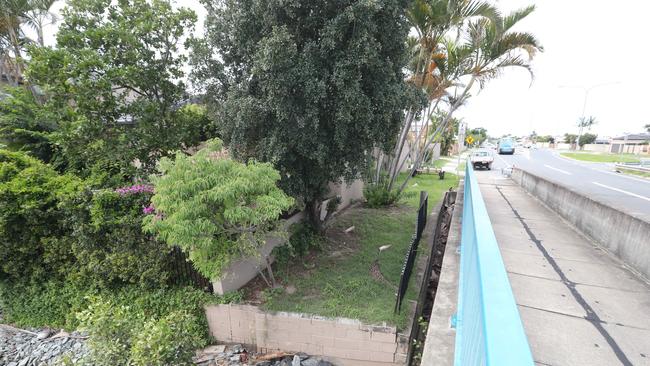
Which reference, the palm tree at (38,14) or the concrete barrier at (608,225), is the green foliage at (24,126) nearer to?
the palm tree at (38,14)

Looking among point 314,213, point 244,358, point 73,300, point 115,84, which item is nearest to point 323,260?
point 314,213

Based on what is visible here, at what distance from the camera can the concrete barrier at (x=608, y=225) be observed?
3.26 metres

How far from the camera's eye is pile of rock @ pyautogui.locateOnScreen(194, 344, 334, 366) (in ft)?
14.2

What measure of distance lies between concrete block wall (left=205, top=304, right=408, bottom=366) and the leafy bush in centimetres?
593

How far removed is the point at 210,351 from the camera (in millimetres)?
4711

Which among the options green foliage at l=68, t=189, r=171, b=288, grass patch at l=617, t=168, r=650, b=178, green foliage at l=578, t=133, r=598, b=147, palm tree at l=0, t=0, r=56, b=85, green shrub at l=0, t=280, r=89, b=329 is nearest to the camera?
green foliage at l=68, t=189, r=171, b=288

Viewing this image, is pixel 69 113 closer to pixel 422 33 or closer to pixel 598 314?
pixel 422 33

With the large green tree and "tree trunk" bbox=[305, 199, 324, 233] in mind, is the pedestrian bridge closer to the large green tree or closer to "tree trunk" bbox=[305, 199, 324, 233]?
the large green tree

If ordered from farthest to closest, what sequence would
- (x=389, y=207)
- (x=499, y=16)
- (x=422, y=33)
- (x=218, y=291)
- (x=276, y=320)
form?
(x=389, y=207) → (x=422, y=33) → (x=499, y=16) → (x=218, y=291) → (x=276, y=320)

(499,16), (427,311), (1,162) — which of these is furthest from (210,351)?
(499,16)

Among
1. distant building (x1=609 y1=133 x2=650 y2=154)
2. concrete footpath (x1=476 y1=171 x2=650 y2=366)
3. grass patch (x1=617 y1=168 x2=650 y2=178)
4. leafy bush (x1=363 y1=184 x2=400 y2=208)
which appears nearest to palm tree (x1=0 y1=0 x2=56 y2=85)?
leafy bush (x1=363 y1=184 x2=400 y2=208)

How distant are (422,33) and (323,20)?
4.22 meters

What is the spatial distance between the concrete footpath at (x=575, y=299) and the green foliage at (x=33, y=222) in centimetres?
704

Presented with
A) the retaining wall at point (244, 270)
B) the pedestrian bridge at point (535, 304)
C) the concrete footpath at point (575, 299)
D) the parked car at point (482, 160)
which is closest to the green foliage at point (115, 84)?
the retaining wall at point (244, 270)
